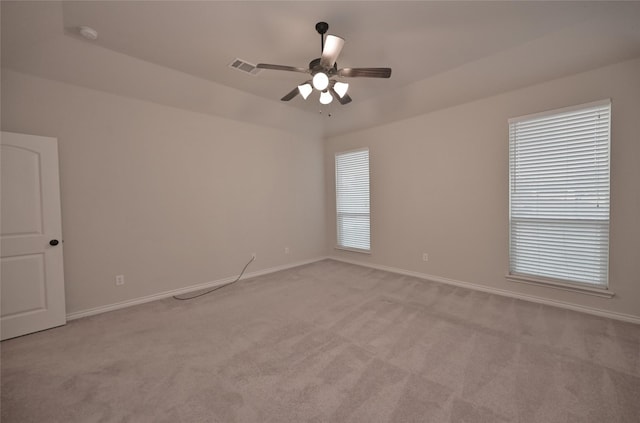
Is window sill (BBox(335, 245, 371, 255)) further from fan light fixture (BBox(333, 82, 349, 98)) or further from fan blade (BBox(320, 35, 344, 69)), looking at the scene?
fan blade (BBox(320, 35, 344, 69))

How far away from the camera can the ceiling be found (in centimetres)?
230

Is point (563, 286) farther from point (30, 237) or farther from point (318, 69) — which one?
point (30, 237)

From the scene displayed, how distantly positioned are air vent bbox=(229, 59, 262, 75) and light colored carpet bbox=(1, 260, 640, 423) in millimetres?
3012

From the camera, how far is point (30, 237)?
9.00 ft

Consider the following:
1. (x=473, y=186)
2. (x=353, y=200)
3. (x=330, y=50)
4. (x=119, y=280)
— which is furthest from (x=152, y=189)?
(x=473, y=186)

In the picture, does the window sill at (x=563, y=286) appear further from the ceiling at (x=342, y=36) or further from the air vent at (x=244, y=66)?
the air vent at (x=244, y=66)

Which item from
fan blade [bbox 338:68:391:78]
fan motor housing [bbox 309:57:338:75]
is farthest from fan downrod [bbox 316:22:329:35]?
fan blade [bbox 338:68:391:78]

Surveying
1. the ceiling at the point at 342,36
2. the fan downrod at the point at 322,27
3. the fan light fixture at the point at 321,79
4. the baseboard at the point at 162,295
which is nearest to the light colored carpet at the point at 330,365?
the baseboard at the point at 162,295

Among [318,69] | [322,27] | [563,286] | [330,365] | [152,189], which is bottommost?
[330,365]

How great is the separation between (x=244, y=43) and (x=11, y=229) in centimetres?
305

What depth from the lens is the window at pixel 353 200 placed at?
5.23m

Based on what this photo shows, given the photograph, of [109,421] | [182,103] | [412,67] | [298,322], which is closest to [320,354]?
[298,322]

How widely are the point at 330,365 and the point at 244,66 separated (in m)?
3.40

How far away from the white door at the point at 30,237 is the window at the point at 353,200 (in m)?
4.36
